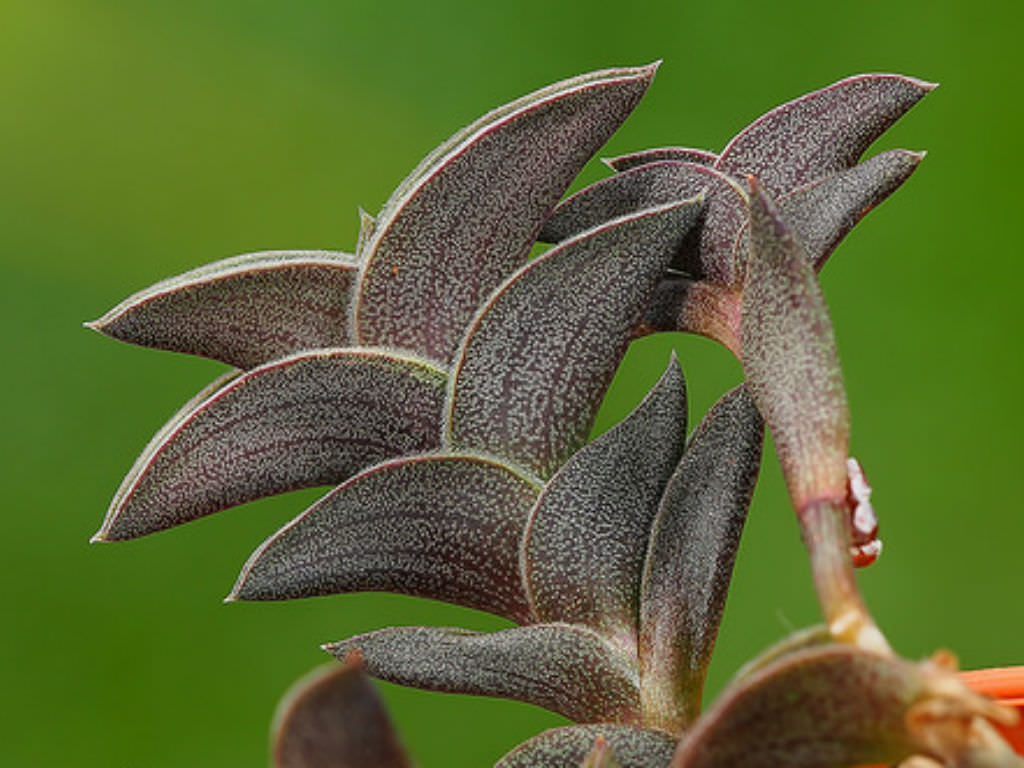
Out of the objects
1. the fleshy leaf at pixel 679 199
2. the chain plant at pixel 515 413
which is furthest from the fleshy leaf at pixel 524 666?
the fleshy leaf at pixel 679 199

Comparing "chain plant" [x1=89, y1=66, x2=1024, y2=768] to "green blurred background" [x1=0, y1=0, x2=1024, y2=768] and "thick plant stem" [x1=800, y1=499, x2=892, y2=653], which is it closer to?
"thick plant stem" [x1=800, y1=499, x2=892, y2=653]

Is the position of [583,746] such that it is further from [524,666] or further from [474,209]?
[474,209]

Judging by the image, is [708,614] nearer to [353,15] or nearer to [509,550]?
[509,550]

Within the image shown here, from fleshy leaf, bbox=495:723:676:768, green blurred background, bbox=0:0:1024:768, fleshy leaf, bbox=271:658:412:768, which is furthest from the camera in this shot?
green blurred background, bbox=0:0:1024:768

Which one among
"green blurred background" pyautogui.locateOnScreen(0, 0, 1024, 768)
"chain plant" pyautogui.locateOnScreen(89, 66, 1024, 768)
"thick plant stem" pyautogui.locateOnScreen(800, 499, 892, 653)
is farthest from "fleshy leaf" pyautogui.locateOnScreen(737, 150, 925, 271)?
"green blurred background" pyautogui.locateOnScreen(0, 0, 1024, 768)

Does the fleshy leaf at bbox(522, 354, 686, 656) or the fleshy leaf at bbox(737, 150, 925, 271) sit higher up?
the fleshy leaf at bbox(737, 150, 925, 271)

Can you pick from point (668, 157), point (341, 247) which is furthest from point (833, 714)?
point (341, 247)

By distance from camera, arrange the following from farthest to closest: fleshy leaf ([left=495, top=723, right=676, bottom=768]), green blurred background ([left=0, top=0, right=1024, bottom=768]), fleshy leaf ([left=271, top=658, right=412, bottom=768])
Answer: green blurred background ([left=0, top=0, right=1024, bottom=768]), fleshy leaf ([left=495, top=723, right=676, bottom=768]), fleshy leaf ([left=271, top=658, right=412, bottom=768])
